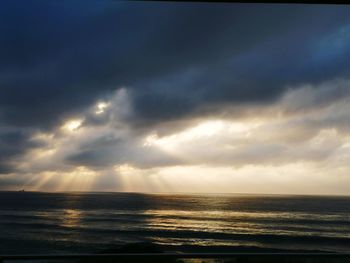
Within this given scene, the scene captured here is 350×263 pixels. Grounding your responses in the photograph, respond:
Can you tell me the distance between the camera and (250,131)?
6119 centimetres

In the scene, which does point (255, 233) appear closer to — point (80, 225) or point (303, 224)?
point (303, 224)

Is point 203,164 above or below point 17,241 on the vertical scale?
above

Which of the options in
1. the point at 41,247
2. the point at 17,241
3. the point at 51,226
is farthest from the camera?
the point at 51,226

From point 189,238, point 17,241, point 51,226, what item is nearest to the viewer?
point 17,241

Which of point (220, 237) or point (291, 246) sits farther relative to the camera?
point (220, 237)

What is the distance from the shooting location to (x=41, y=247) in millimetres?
22578

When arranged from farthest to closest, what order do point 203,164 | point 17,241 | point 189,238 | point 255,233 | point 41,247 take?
1. point 203,164
2. point 255,233
3. point 189,238
4. point 17,241
5. point 41,247

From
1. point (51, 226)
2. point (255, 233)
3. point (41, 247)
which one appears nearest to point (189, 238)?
point (255, 233)

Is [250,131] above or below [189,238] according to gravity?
above

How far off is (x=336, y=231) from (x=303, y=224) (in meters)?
4.87

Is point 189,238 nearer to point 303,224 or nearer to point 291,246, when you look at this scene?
point 291,246

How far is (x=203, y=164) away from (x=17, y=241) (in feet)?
125

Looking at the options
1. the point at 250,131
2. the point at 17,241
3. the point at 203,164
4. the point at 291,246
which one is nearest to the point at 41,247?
the point at 17,241

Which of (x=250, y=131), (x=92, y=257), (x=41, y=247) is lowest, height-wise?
(x=41, y=247)
